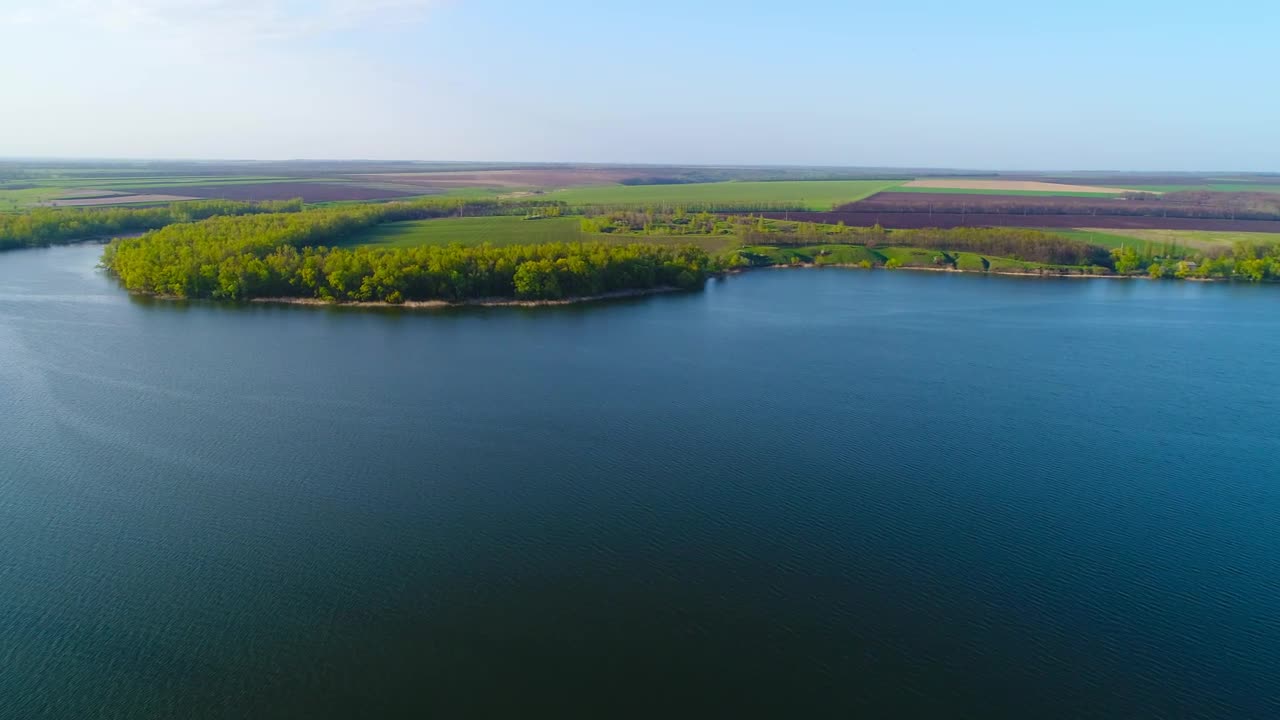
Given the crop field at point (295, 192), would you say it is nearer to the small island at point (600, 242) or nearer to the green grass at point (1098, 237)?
the small island at point (600, 242)

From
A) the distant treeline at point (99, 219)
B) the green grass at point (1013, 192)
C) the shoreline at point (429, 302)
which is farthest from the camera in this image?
the green grass at point (1013, 192)

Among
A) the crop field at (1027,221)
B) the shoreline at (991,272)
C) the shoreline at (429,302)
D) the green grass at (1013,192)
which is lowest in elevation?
the shoreline at (429,302)

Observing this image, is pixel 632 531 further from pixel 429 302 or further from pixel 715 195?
pixel 715 195

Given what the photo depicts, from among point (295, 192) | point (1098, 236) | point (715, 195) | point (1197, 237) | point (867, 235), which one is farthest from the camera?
point (715, 195)

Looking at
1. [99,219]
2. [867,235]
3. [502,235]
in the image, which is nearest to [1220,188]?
[867,235]

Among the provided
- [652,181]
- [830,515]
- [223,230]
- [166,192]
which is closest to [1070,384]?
[830,515]

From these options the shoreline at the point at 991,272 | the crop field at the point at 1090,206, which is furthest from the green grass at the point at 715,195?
the shoreline at the point at 991,272

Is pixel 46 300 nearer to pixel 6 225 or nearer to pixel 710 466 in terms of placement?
pixel 6 225
